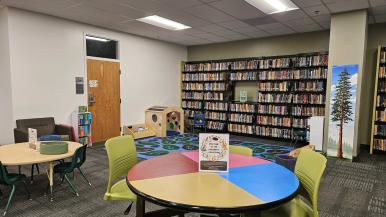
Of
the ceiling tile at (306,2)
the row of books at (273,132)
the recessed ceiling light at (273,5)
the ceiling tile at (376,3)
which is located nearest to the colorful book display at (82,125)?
the recessed ceiling light at (273,5)

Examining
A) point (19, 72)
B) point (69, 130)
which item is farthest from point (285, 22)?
point (19, 72)

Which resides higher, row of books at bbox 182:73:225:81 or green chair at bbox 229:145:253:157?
row of books at bbox 182:73:225:81

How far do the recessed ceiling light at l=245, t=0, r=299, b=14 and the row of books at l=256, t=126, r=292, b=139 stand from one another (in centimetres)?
323

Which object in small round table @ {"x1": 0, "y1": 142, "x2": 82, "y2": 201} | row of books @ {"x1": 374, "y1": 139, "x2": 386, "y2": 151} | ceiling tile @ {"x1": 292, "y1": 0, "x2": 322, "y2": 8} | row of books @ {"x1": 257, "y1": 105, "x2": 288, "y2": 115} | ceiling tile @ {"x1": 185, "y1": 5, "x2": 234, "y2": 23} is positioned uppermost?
ceiling tile @ {"x1": 292, "y1": 0, "x2": 322, "y2": 8}

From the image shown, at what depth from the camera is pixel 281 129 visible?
22.8ft

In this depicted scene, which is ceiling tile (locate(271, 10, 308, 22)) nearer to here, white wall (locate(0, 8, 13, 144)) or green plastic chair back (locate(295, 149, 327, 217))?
green plastic chair back (locate(295, 149, 327, 217))

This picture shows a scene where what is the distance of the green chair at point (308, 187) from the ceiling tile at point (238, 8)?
10.9ft

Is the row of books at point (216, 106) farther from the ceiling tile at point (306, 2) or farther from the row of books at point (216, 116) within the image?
the ceiling tile at point (306, 2)

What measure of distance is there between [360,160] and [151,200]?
5.14 m

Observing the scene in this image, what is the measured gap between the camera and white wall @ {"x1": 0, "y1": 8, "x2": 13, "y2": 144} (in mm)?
4891

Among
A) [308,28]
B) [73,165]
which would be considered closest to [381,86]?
[308,28]

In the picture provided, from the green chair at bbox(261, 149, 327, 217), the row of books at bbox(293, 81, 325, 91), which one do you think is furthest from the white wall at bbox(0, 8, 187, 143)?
the green chair at bbox(261, 149, 327, 217)

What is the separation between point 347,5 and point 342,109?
193cm

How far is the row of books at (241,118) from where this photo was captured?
7.49m
